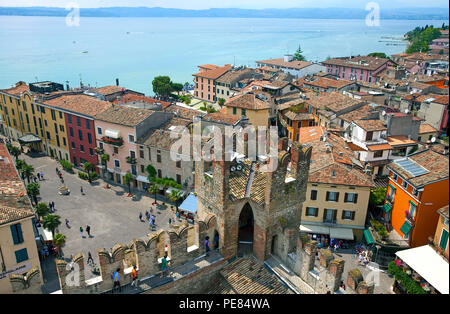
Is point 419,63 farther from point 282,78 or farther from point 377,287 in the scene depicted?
point 377,287

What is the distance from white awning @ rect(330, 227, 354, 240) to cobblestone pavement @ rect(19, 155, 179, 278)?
53.8ft

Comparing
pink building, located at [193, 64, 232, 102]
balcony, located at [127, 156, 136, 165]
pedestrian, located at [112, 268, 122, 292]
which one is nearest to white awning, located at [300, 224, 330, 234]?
pedestrian, located at [112, 268, 122, 292]

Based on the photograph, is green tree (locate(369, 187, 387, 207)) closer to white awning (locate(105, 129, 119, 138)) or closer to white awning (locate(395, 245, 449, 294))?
white awning (locate(395, 245, 449, 294))

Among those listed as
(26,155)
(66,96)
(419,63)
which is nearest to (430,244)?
(66,96)

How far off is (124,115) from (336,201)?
92.5 feet

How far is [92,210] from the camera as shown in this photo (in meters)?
38.5

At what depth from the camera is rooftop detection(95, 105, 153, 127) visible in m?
43.5

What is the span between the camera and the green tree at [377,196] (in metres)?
33.2

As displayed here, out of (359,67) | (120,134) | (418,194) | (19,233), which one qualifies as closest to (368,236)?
(418,194)

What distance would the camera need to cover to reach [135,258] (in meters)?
13.9

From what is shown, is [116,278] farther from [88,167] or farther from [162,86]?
[162,86]

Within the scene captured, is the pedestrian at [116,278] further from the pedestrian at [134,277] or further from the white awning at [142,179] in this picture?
the white awning at [142,179]

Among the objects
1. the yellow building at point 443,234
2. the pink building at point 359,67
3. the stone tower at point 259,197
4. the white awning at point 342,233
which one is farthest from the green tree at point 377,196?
the pink building at point 359,67

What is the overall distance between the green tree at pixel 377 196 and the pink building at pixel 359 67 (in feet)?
218
